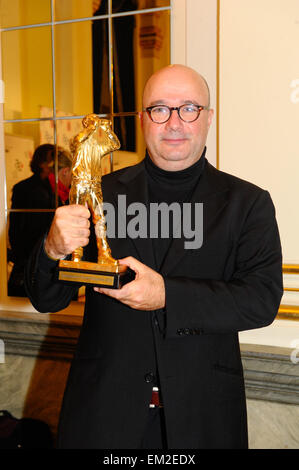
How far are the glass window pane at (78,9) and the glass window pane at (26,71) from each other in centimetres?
12

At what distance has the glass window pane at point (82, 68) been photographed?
2.69 metres

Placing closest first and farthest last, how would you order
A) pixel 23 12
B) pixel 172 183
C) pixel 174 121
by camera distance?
1. pixel 174 121
2. pixel 172 183
3. pixel 23 12

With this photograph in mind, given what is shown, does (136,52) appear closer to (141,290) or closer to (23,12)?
(23,12)

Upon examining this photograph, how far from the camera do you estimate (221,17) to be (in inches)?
87.5

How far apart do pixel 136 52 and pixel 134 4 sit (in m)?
0.27

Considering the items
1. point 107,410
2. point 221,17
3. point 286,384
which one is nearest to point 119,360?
point 107,410

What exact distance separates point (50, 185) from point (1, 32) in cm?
105

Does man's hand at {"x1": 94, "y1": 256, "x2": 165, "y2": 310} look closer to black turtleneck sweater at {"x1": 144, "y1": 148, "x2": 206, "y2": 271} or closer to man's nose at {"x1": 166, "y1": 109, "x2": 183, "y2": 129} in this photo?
black turtleneck sweater at {"x1": 144, "y1": 148, "x2": 206, "y2": 271}

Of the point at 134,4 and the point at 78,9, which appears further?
the point at 78,9

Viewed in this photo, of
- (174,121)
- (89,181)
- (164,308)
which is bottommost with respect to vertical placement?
(164,308)

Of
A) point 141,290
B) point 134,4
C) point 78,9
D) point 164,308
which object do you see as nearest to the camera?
point 141,290

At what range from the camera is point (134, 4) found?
8.41 feet

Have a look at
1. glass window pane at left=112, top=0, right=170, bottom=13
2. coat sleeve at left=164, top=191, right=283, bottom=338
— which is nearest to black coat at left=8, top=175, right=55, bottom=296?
glass window pane at left=112, top=0, right=170, bottom=13

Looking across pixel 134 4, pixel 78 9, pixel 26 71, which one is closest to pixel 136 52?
pixel 134 4
